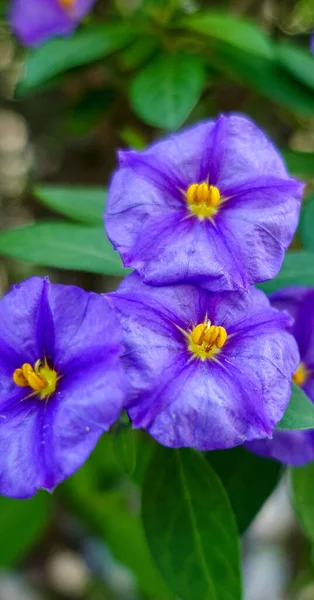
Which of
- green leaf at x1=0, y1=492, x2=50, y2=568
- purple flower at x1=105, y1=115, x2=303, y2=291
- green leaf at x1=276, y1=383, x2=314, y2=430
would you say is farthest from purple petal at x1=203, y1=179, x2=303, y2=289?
green leaf at x1=0, y1=492, x2=50, y2=568

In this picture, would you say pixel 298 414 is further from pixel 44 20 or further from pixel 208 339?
pixel 44 20

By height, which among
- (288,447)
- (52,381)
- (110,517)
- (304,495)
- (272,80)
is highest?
(272,80)

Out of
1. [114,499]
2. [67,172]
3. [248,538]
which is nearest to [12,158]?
[67,172]

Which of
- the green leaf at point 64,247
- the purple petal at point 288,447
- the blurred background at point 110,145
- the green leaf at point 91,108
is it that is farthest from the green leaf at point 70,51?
the purple petal at point 288,447

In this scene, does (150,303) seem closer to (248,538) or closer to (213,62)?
(213,62)

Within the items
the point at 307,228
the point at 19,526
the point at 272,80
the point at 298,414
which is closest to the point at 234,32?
the point at 272,80

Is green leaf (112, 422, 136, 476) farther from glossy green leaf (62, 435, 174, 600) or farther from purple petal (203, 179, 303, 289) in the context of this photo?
glossy green leaf (62, 435, 174, 600)
